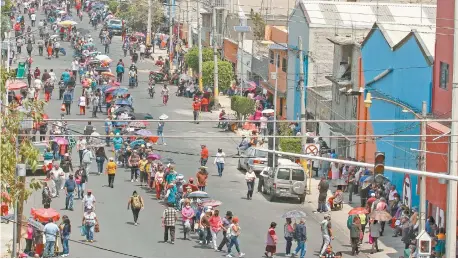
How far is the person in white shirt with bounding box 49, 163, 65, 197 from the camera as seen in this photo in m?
46.4

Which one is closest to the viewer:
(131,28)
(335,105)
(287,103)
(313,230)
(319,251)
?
(319,251)

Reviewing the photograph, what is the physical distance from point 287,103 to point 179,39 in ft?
103

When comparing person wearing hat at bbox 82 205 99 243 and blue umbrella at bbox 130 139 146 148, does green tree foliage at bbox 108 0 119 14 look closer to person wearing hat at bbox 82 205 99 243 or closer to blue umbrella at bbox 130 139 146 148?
blue umbrella at bbox 130 139 146 148

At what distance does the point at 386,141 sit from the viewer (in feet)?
161

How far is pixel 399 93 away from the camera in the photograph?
163 feet

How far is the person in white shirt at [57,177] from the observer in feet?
152

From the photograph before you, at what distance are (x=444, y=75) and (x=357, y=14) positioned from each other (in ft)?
68.5

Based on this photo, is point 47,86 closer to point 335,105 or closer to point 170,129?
point 170,129

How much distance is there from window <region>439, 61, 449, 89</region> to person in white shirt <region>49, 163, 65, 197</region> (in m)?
12.2

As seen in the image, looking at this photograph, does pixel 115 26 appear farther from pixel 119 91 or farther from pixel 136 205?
pixel 136 205

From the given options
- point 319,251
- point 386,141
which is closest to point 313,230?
point 319,251

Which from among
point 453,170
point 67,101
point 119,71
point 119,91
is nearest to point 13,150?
point 453,170

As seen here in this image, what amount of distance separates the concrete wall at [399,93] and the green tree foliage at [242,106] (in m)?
12.0

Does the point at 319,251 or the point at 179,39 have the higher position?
the point at 179,39
